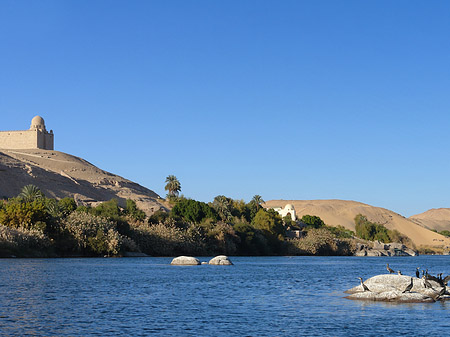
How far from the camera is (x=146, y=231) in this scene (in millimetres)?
95062

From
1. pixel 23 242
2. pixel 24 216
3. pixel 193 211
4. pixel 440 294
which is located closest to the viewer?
pixel 440 294

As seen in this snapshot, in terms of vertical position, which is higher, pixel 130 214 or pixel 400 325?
pixel 130 214

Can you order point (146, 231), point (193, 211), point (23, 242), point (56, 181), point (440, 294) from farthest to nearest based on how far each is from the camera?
point (56, 181)
point (193, 211)
point (146, 231)
point (23, 242)
point (440, 294)

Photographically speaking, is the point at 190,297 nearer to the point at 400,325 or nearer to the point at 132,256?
the point at 400,325

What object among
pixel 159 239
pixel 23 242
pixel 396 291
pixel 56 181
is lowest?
pixel 396 291

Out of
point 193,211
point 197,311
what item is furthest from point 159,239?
point 197,311

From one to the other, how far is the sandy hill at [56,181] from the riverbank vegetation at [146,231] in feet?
125

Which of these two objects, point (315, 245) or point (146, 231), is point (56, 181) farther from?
point (146, 231)

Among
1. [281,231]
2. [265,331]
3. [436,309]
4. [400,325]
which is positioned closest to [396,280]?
[436,309]

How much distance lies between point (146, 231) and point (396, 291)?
68.1m

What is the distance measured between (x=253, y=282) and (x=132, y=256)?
4747 centimetres

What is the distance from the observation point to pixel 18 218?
76188 millimetres

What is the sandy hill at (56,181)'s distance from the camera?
158 metres

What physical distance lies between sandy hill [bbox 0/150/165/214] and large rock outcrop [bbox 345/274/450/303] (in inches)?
4938
